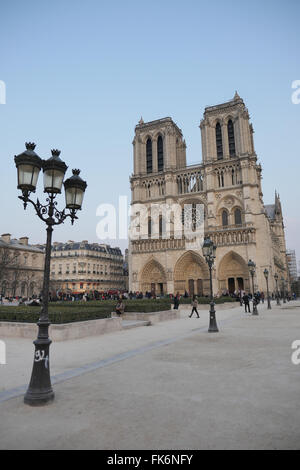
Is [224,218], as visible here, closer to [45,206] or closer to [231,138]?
[231,138]

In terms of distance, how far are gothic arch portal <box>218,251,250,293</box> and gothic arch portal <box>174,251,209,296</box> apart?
2.32m

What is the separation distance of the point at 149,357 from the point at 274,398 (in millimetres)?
3350

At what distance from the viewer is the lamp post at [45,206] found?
4230mm

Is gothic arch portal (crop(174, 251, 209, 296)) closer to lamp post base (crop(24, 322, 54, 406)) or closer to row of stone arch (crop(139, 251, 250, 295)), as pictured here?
row of stone arch (crop(139, 251, 250, 295))

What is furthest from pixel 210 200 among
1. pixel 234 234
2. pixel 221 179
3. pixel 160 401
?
pixel 160 401

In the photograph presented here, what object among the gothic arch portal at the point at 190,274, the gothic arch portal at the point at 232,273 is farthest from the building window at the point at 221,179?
the gothic arch portal at the point at 190,274

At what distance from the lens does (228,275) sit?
1543 inches

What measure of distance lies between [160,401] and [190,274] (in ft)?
126

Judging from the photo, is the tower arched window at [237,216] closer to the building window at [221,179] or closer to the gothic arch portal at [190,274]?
the building window at [221,179]

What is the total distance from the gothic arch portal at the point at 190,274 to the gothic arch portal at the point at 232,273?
2325 mm

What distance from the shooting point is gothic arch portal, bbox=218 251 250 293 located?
38094 millimetres

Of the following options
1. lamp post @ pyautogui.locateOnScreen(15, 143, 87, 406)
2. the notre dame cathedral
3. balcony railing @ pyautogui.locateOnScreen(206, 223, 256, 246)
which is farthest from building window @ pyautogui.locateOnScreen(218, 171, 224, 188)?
lamp post @ pyautogui.locateOnScreen(15, 143, 87, 406)
